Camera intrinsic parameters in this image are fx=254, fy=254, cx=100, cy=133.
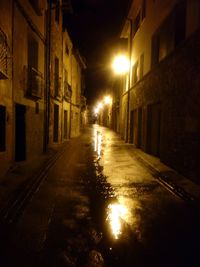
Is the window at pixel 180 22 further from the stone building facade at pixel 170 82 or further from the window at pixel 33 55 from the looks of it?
the window at pixel 33 55

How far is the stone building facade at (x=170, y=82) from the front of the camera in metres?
7.79

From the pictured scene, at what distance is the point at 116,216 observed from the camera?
16.3ft

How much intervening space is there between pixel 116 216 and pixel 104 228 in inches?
23.5

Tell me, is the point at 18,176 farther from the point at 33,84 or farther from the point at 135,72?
the point at 135,72

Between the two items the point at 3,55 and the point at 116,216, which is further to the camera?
the point at 3,55

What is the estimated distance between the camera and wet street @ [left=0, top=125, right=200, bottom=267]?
11.5 ft

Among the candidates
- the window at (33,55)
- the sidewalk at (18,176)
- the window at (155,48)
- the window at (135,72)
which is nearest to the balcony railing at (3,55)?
the sidewalk at (18,176)

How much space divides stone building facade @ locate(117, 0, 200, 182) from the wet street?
2.24m

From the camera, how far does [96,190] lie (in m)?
6.74

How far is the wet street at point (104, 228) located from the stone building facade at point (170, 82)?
2.24 metres

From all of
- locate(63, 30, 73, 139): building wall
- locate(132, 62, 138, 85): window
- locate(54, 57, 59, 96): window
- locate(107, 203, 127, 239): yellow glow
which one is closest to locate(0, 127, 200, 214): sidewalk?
locate(107, 203, 127, 239): yellow glow

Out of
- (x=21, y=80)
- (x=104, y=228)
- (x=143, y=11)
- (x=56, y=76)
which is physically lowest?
(x=104, y=228)

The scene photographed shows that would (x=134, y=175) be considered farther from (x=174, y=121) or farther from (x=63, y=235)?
(x=63, y=235)

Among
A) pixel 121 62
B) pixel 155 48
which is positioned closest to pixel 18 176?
pixel 155 48
